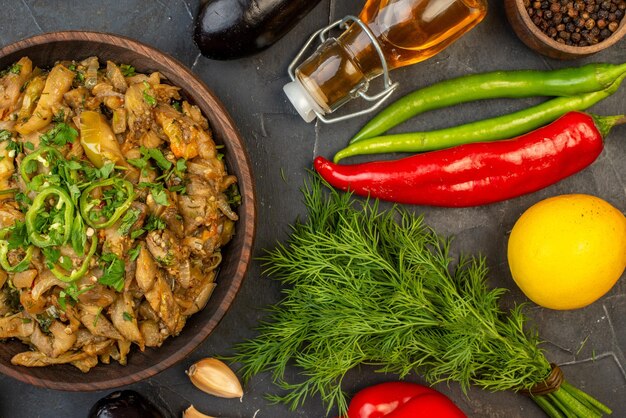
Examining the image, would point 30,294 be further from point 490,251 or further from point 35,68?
point 490,251

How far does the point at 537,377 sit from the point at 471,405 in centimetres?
38

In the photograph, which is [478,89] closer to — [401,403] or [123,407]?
[401,403]

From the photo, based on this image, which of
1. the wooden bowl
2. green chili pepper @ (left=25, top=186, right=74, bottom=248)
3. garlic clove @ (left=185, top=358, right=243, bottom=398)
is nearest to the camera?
green chili pepper @ (left=25, top=186, right=74, bottom=248)

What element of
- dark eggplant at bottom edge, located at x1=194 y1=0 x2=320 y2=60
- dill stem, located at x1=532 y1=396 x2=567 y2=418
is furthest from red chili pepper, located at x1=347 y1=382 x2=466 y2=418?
dark eggplant at bottom edge, located at x1=194 y1=0 x2=320 y2=60

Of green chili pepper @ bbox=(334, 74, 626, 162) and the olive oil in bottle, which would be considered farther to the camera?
green chili pepper @ bbox=(334, 74, 626, 162)

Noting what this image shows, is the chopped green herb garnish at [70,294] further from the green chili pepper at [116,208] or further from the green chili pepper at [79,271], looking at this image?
the green chili pepper at [116,208]

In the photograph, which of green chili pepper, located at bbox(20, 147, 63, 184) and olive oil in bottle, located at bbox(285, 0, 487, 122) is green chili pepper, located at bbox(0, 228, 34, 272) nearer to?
green chili pepper, located at bbox(20, 147, 63, 184)

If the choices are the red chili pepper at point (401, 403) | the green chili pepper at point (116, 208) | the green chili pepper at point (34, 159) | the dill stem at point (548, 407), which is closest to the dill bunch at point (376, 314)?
the red chili pepper at point (401, 403)

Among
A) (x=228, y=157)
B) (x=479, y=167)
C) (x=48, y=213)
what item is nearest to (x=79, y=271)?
(x=48, y=213)

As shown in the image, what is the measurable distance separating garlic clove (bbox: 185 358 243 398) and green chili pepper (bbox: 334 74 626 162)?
1.08m

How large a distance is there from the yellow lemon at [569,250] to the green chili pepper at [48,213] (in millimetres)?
1847

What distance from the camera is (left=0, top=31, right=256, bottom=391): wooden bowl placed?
2.76m

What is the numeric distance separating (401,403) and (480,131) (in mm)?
1280

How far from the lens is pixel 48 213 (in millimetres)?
2537
